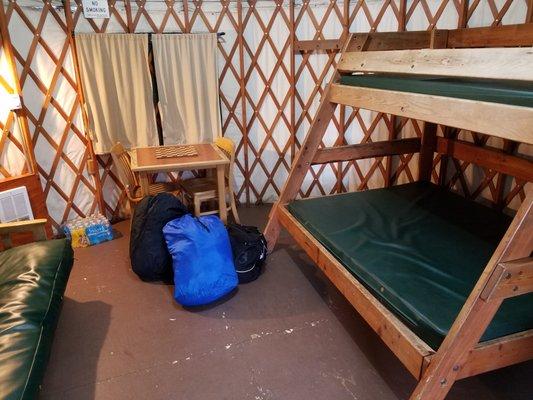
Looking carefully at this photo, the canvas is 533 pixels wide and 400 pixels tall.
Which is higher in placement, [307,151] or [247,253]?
[307,151]

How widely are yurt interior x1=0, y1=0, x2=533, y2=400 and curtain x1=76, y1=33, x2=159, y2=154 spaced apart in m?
0.01

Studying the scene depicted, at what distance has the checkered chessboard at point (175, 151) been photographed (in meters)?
2.96

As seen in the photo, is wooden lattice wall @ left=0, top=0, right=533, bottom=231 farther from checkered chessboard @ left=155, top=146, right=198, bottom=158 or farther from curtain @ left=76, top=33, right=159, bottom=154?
checkered chessboard @ left=155, top=146, right=198, bottom=158

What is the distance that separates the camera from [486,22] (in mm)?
2863

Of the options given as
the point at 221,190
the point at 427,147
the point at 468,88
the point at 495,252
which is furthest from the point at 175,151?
the point at 495,252

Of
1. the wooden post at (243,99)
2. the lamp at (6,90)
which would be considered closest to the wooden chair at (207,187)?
the wooden post at (243,99)

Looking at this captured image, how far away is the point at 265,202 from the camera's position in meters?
3.87

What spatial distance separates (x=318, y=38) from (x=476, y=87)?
7.81 feet

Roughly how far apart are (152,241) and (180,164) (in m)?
0.63

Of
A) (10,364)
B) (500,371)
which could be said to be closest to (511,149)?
(500,371)

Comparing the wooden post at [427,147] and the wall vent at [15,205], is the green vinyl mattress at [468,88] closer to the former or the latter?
the wooden post at [427,147]

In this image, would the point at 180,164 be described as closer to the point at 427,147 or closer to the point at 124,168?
the point at 124,168

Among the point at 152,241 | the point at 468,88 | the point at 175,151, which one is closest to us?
the point at 468,88

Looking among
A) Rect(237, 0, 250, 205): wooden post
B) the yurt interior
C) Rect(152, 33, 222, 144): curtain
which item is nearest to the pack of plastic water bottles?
the yurt interior
